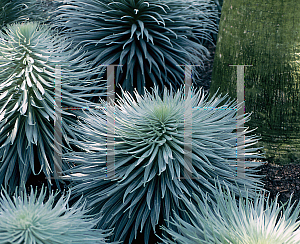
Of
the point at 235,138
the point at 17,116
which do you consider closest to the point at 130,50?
the point at 17,116

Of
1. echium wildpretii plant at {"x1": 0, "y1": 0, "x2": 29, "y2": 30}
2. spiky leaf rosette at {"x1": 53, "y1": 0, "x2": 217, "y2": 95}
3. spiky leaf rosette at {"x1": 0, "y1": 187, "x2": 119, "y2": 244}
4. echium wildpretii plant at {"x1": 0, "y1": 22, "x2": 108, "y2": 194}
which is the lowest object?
spiky leaf rosette at {"x1": 0, "y1": 187, "x2": 119, "y2": 244}

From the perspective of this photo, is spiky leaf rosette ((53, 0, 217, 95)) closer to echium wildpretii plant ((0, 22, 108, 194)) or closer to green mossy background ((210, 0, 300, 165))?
echium wildpretii plant ((0, 22, 108, 194))

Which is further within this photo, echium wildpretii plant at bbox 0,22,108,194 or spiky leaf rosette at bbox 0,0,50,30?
spiky leaf rosette at bbox 0,0,50,30

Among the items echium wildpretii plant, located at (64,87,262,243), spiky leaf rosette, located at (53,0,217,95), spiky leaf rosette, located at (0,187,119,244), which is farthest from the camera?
spiky leaf rosette, located at (53,0,217,95)

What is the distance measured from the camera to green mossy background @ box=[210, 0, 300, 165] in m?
2.34

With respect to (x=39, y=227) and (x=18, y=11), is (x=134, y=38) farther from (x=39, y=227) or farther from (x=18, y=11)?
(x=39, y=227)

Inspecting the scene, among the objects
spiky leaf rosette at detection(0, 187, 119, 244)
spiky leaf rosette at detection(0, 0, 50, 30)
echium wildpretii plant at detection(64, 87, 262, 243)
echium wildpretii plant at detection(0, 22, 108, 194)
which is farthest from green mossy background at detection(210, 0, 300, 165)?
spiky leaf rosette at detection(0, 0, 50, 30)

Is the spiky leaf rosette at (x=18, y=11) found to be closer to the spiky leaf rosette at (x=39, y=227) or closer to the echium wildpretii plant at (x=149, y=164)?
the echium wildpretii plant at (x=149, y=164)

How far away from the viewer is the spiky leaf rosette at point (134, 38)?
312 cm

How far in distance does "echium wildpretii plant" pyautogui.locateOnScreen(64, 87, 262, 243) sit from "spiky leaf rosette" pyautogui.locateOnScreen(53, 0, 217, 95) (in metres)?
1.14

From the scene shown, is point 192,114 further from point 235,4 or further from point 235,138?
point 235,4

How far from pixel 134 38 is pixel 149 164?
1.69 m

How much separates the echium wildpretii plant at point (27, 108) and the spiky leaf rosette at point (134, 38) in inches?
25.5

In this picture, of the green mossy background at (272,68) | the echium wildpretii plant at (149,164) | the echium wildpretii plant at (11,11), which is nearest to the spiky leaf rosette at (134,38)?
the echium wildpretii plant at (11,11)
